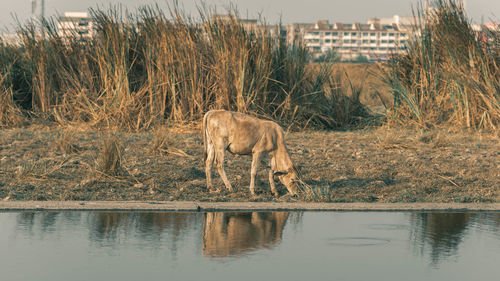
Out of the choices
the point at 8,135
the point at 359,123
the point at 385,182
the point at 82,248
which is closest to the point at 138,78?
the point at 8,135

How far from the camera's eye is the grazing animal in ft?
38.9

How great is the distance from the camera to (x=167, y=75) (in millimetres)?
19812

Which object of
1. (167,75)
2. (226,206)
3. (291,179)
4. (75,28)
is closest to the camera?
(226,206)

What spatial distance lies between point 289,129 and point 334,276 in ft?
42.0

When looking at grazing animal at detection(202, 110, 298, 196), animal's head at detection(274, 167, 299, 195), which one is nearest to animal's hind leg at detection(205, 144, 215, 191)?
grazing animal at detection(202, 110, 298, 196)

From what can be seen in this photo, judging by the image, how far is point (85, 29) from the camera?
22.2 m

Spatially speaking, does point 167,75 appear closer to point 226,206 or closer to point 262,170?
point 262,170

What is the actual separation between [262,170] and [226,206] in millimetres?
3653

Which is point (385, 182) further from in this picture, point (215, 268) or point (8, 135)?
point (8, 135)

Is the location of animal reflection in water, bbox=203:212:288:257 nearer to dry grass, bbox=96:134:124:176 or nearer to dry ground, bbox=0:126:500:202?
dry ground, bbox=0:126:500:202

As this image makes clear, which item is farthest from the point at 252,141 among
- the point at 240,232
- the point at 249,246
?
the point at 249,246

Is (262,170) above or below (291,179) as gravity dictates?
below

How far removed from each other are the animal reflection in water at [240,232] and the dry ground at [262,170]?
1590mm

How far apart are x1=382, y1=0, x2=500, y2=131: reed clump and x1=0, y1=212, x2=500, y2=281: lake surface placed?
9024 millimetres
